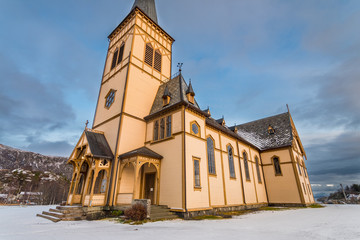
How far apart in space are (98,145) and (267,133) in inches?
999

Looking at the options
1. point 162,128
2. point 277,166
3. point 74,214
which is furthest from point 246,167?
point 74,214

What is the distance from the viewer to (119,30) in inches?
906

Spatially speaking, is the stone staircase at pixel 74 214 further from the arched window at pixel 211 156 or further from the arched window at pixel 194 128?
the arched window at pixel 211 156

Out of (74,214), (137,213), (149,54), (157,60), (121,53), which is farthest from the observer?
(157,60)

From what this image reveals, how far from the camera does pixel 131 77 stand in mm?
17391

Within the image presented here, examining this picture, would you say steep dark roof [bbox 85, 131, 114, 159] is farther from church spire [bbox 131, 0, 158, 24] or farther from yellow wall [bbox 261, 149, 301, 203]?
yellow wall [bbox 261, 149, 301, 203]

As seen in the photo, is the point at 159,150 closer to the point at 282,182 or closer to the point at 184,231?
the point at 184,231

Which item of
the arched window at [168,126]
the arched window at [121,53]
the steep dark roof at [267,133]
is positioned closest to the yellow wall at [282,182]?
the steep dark roof at [267,133]

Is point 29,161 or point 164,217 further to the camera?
point 29,161

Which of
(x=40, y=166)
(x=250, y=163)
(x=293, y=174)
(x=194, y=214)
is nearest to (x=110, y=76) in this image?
(x=194, y=214)

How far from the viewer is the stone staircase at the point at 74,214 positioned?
35.3 feet

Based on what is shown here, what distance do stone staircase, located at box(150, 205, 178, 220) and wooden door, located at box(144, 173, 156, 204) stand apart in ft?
6.99

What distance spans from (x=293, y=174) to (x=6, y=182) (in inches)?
3493

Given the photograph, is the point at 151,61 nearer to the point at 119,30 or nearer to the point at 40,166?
the point at 119,30
